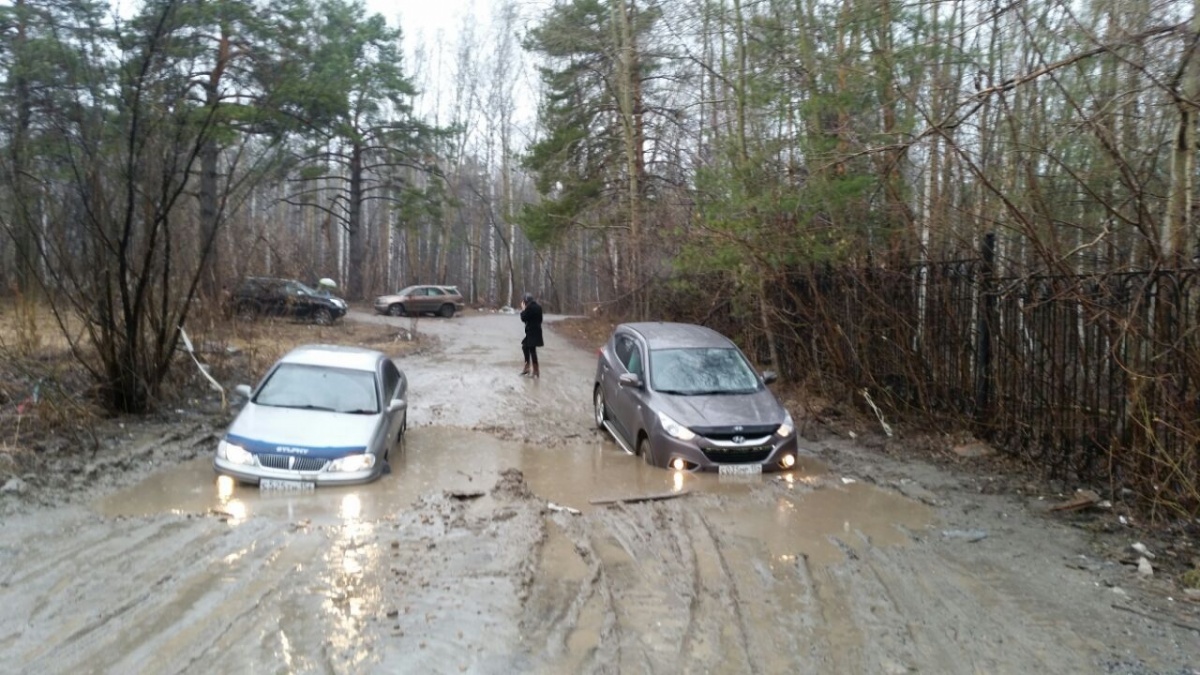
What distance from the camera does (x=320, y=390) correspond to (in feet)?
32.8

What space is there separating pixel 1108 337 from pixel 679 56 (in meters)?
13.1

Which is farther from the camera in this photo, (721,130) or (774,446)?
(721,130)

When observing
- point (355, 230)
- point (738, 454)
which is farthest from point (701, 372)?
point (355, 230)

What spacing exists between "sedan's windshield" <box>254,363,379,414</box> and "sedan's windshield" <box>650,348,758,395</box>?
10.9 feet

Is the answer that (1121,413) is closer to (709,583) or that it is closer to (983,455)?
(983,455)

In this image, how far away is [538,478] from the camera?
9.90 m

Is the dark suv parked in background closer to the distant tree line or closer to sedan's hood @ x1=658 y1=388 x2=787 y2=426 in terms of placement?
the distant tree line

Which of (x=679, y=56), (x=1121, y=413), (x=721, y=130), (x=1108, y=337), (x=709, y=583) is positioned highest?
(x=679, y=56)

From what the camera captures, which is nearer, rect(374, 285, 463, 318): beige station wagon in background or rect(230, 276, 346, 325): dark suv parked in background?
rect(230, 276, 346, 325): dark suv parked in background

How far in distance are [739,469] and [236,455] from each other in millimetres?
5040

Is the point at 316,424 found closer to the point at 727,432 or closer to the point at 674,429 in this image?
the point at 674,429

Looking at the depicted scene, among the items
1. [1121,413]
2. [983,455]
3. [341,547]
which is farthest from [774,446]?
[341,547]

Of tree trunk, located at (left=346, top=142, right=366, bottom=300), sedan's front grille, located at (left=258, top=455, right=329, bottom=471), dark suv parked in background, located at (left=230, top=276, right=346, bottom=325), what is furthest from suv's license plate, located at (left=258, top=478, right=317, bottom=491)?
tree trunk, located at (left=346, top=142, right=366, bottom=300)

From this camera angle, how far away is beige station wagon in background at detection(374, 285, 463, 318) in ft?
131
